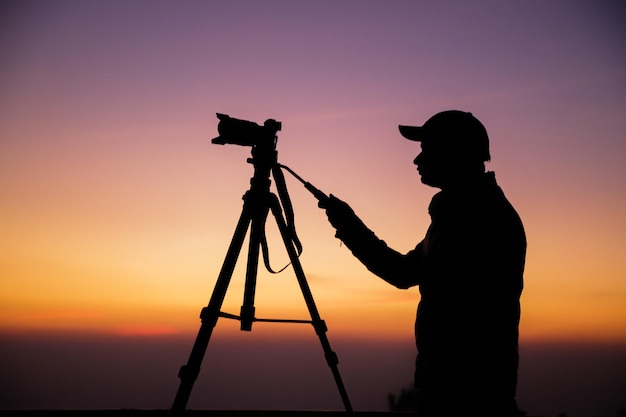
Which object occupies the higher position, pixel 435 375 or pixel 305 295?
pixel 305 295

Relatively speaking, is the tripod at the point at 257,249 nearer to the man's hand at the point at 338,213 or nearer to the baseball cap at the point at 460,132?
the man's hand at the point at 338,213

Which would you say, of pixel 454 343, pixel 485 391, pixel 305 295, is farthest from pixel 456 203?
pixel 305 295

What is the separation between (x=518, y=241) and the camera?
2826mm

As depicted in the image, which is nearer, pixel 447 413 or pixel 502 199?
pixel 447 413

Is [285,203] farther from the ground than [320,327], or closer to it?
farther from the ground

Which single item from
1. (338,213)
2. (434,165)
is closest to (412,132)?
(434,165)

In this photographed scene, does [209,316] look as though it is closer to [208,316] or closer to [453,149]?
[208,316]

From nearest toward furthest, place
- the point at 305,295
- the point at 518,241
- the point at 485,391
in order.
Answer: the point at 485,391
the point at 518,241
the point at 305,295

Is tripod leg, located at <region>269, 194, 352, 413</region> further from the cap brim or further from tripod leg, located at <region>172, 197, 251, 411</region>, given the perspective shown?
the cap brim

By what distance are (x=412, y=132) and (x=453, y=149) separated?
0.33m

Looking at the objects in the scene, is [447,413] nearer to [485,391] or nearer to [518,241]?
[485,391]

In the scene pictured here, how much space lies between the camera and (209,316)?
3.32m

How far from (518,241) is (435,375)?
2.54 ft

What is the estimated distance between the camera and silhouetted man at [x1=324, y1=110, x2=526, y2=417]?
2.66 meters
